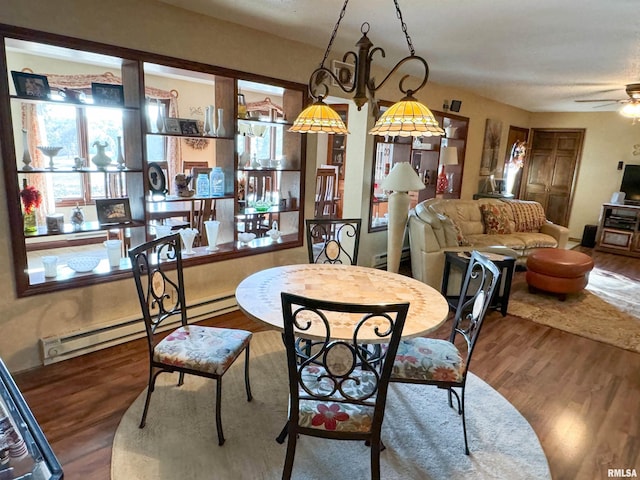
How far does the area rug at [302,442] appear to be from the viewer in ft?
6.18

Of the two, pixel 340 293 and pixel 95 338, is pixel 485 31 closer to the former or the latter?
pixel 340 293

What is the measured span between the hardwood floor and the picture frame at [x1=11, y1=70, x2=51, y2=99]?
5.72 ft

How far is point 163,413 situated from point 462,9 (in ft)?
10.4

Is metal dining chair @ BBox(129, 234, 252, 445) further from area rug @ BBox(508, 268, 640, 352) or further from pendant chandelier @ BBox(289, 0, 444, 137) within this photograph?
area rug @ BBox(508, 268, 640, 352)

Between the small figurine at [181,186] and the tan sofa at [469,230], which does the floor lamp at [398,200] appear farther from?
the small figurine at [181,186]

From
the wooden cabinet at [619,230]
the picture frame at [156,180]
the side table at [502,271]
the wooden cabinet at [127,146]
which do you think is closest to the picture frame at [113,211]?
the wooden cabinet at [127,146]

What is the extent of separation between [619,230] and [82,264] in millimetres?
7764

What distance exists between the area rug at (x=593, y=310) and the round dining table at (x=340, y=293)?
2.22 metres

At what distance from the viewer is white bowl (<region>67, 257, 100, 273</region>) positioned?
2795 millimetres

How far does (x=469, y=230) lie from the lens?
5.43m

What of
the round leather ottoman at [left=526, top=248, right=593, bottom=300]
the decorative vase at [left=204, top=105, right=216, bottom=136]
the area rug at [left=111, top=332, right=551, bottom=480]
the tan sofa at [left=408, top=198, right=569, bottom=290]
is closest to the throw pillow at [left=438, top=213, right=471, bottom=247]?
the tan sofa at [left=408, top=198, right=569, bottom=290]

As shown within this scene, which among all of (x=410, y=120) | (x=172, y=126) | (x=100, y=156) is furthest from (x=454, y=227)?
(x=100, y=156)

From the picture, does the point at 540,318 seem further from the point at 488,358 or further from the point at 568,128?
the point at 568,128

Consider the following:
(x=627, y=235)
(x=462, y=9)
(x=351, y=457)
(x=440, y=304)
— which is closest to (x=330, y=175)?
(x=462, y=9)
